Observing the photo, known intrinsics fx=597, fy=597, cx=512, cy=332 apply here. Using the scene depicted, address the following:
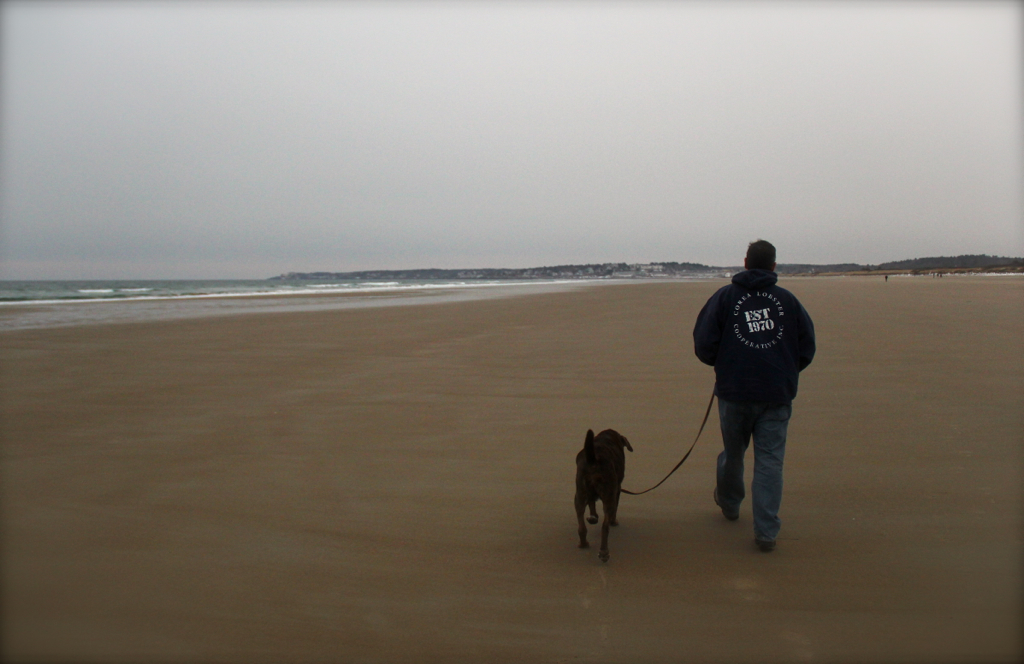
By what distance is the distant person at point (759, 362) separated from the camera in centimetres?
346

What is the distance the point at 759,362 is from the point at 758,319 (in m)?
0.26

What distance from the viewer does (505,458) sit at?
5090 millimetres

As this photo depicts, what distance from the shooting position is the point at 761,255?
12.1ft

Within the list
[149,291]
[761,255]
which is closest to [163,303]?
[149,291]

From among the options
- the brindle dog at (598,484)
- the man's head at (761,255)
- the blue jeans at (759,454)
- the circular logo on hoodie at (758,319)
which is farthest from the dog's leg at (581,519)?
the man's head at (761,255)

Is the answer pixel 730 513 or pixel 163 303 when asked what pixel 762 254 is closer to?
pixel 730 513

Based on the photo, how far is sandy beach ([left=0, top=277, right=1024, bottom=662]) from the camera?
2688 millimetres

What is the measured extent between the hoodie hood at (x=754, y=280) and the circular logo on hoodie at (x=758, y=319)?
4cm

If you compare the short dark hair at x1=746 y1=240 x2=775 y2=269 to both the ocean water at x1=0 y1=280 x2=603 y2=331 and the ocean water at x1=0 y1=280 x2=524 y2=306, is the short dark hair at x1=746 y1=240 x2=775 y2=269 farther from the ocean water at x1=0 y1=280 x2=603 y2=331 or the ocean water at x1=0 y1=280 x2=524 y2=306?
the ocean water at x1=0 y1=280 x2=524 y2=306

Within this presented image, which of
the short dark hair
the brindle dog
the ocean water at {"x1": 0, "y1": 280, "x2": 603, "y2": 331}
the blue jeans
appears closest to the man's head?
the short dark hair

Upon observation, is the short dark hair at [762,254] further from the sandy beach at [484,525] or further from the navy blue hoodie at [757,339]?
the sandy beach at [484,525]

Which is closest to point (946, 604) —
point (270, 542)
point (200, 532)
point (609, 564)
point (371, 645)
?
point (609, 564)

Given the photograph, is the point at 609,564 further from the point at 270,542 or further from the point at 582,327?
the point at 582,327

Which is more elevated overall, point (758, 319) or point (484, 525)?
point (758, 319)
